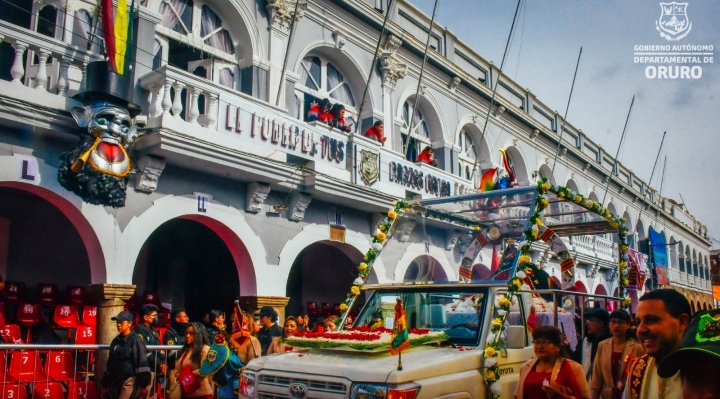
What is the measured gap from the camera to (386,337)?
4996 mm

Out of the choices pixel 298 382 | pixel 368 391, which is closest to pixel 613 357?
pixel 368 391

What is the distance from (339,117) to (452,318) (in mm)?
7216

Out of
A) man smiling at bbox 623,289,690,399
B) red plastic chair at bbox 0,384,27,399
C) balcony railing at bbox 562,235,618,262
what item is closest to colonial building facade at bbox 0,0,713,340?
red plastic chair at bbox 0,384,27,399

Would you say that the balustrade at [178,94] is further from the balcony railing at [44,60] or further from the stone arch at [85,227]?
the stone arch at [85,227]

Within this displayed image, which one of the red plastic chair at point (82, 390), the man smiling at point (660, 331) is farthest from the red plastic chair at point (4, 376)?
the man smiling at point (660, 331)

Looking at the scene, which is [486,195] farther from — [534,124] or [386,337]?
[534,124]

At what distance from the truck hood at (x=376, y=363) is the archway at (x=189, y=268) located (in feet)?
20.5

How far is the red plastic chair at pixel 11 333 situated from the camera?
7.38 metres

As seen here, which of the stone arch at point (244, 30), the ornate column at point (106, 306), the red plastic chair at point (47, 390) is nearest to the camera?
the red plastic chair at point (47, 390)

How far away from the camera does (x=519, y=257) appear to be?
5.82 m

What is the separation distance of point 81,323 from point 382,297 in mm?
4690

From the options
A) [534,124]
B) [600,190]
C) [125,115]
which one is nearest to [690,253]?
[600,190]

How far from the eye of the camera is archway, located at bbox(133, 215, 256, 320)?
10938 millimetres

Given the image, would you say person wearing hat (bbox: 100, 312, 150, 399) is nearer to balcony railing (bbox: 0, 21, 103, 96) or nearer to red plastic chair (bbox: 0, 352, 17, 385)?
red plastic chair (bbox: 0, 352, 17, 385)
